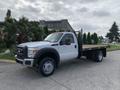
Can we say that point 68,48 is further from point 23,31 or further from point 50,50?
point 23,31

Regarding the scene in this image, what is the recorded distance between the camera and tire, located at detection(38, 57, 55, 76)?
7043 mm

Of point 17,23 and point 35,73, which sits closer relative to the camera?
point 35,73

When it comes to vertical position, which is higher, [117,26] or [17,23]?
[117,26]

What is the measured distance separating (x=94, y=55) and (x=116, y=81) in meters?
4.42

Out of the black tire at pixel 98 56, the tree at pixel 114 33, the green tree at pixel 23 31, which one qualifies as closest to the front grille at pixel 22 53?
the black tire at pixel 98 56

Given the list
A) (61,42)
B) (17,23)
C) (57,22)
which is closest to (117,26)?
(57,22)

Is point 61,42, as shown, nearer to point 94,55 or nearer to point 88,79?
point 88,79

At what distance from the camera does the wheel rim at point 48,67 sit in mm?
7176

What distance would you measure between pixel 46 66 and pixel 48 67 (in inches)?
5.3

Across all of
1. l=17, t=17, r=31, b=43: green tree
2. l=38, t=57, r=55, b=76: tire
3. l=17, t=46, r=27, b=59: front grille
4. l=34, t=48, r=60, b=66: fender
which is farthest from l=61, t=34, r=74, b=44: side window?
l=17, t=17, r=31, b=43: green tree

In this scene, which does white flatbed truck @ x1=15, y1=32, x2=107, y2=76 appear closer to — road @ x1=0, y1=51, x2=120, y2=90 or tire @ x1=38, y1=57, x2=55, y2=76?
tire @ x1=38, y1=57, x2=55, y2=76

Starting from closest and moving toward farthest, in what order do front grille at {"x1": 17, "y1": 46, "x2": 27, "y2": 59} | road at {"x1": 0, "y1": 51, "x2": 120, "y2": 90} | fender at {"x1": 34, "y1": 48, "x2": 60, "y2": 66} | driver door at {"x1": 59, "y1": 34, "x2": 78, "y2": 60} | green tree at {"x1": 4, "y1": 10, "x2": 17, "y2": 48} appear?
1. road at {"x1": 0, "y1": 51, "x2": 120, "y2": 90}
2. fender at {"x1": 34, "y1": 48, "x2": 60, "y2": 66}
3. front grille at {"x1": 17, "y1": 46, "x2": 27, "y2": 59}
4. driver door at {"x1": 59, "y1": 34, "x2": 78, "y2": 60}
5. green tree at {"x1": 4, "y1": 10, "x2": 17, "y2": 48}

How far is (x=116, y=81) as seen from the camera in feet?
21.4

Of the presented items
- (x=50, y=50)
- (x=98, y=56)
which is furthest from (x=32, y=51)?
(x=98, y=56)
